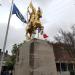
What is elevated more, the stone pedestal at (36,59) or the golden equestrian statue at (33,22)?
the golden equestrian statue at (33,22)

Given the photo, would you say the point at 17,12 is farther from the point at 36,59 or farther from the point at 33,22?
the point at 36,59

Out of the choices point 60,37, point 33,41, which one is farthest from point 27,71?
point 60,37

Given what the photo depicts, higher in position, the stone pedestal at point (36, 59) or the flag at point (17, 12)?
the flag at point (17, 12)

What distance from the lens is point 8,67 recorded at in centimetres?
5697

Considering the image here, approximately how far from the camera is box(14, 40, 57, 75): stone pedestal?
Result: 79.8 ft

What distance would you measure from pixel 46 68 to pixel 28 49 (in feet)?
7.11

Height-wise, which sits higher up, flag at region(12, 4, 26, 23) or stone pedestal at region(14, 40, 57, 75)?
flag at region(12, 4, 26, 23)

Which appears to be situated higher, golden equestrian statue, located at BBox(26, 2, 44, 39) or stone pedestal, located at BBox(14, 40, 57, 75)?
golden equestrian statue, located at BBox(26, 2, 44, 39)

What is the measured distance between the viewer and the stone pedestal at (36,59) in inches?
957

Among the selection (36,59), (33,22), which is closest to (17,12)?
(33,22)

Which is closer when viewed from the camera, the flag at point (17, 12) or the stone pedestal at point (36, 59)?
the stone pedestal at point (36, 59)

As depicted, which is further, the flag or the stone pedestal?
the flag

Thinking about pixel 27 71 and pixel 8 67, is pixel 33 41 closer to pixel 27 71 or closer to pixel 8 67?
pixel 27 71

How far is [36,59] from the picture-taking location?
24453mm
